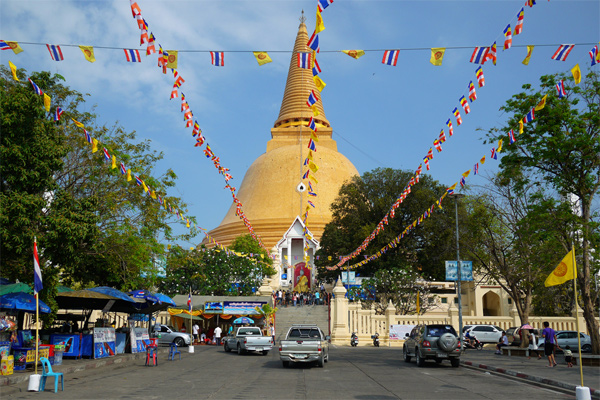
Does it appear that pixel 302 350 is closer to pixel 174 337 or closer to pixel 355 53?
pixel 355 53

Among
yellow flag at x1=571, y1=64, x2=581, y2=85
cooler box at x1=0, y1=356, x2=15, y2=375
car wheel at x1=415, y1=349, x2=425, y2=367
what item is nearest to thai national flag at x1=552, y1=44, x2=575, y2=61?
yellow flag at x1=571, y1=64, x2=581, y2=85

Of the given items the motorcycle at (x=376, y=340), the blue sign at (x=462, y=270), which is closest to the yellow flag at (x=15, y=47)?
the blue sign at (x=462, y=270)

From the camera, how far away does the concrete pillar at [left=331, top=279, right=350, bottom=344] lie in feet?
106

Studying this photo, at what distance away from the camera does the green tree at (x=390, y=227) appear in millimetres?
41438

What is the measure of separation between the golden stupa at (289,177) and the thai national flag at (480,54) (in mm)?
38519

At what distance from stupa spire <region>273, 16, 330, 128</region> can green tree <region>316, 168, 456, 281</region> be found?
17.6 m

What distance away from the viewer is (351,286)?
128ft

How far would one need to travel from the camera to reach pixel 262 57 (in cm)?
1399

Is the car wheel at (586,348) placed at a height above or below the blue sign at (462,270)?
below

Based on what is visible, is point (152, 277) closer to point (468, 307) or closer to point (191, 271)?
point (191, 271)

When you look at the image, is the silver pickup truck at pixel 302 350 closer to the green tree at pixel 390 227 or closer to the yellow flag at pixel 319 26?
the yellow flag at pixel 319 26

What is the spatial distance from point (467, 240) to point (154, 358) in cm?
1896

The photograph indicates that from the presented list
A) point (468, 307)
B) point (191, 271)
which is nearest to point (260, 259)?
point (191, 271)

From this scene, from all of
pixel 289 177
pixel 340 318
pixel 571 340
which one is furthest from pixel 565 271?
pixel 289 177
